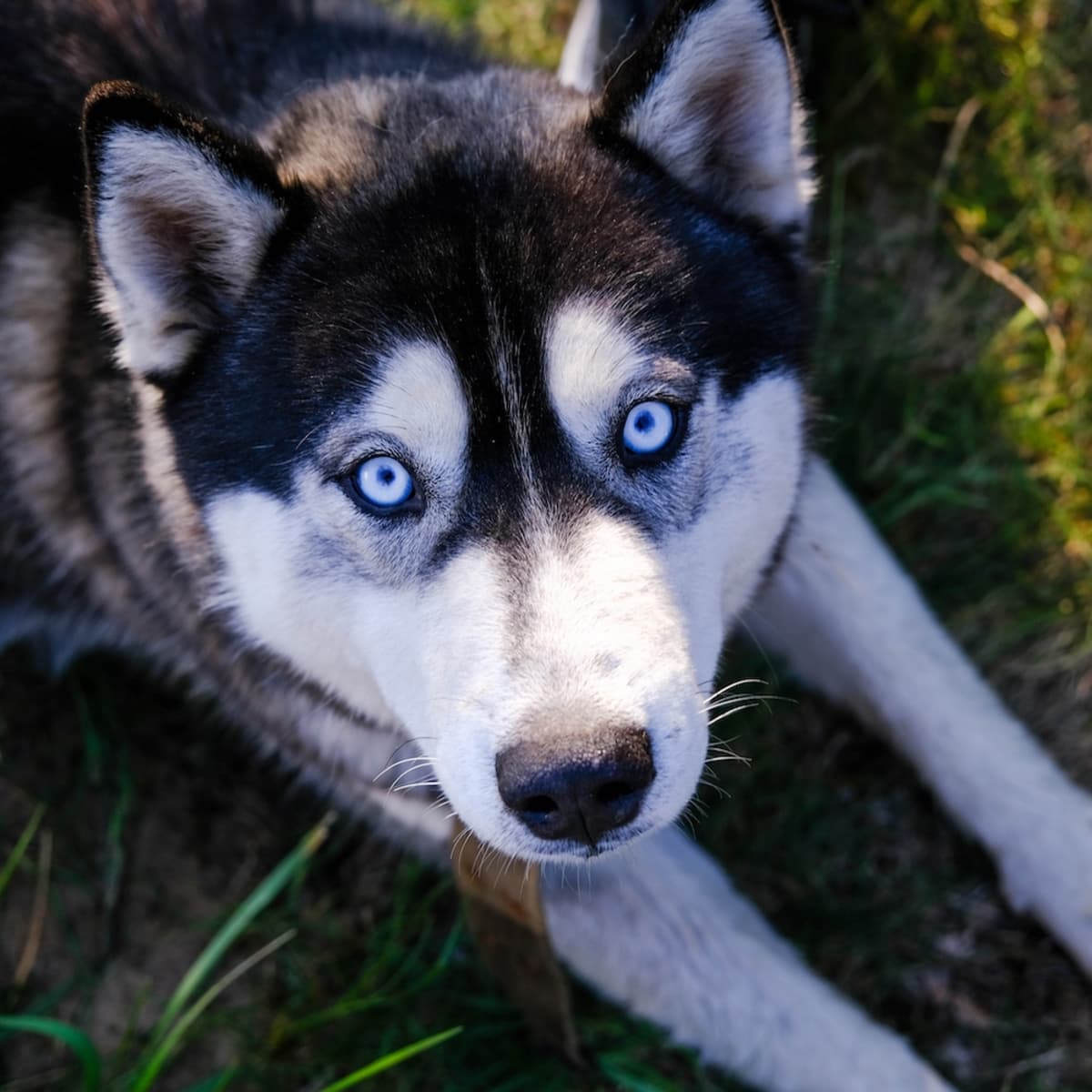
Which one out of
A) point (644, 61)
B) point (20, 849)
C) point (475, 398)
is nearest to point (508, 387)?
point (475, 398)

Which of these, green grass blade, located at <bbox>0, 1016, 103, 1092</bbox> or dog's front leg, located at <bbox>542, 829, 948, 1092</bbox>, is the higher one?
dog's front leg, located at <bbox>542, 829, 948, 1092</bbox>

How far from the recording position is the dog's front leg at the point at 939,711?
2.94 metres

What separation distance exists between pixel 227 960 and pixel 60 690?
958 mm

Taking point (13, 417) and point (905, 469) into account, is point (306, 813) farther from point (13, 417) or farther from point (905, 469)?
point (905, 469)

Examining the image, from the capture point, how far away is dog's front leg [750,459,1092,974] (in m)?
2.94

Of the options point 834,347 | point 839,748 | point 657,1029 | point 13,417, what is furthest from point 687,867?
point 13,417

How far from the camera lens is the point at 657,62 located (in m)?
2.07

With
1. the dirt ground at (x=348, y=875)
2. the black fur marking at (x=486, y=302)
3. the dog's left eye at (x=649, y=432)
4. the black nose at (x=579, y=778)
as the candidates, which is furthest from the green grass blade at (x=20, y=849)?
the dog's left eye at (x=649, y=432)

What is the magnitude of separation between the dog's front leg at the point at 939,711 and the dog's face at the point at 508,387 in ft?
2.62

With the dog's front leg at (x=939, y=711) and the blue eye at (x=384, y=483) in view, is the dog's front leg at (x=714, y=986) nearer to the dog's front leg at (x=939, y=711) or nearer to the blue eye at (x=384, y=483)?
the dog's front leg at (x=939, y=711)

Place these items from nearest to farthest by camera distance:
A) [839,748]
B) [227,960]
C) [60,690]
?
[227,960], [839,748], [60,690]

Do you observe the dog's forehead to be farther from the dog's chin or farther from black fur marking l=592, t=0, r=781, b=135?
the dog's chin

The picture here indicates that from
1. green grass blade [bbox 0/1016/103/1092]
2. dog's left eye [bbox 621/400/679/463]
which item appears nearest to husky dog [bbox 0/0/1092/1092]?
dog's left eye [bbox 621/400/679/463]

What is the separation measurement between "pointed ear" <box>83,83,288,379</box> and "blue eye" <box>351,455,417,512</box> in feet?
1.37
